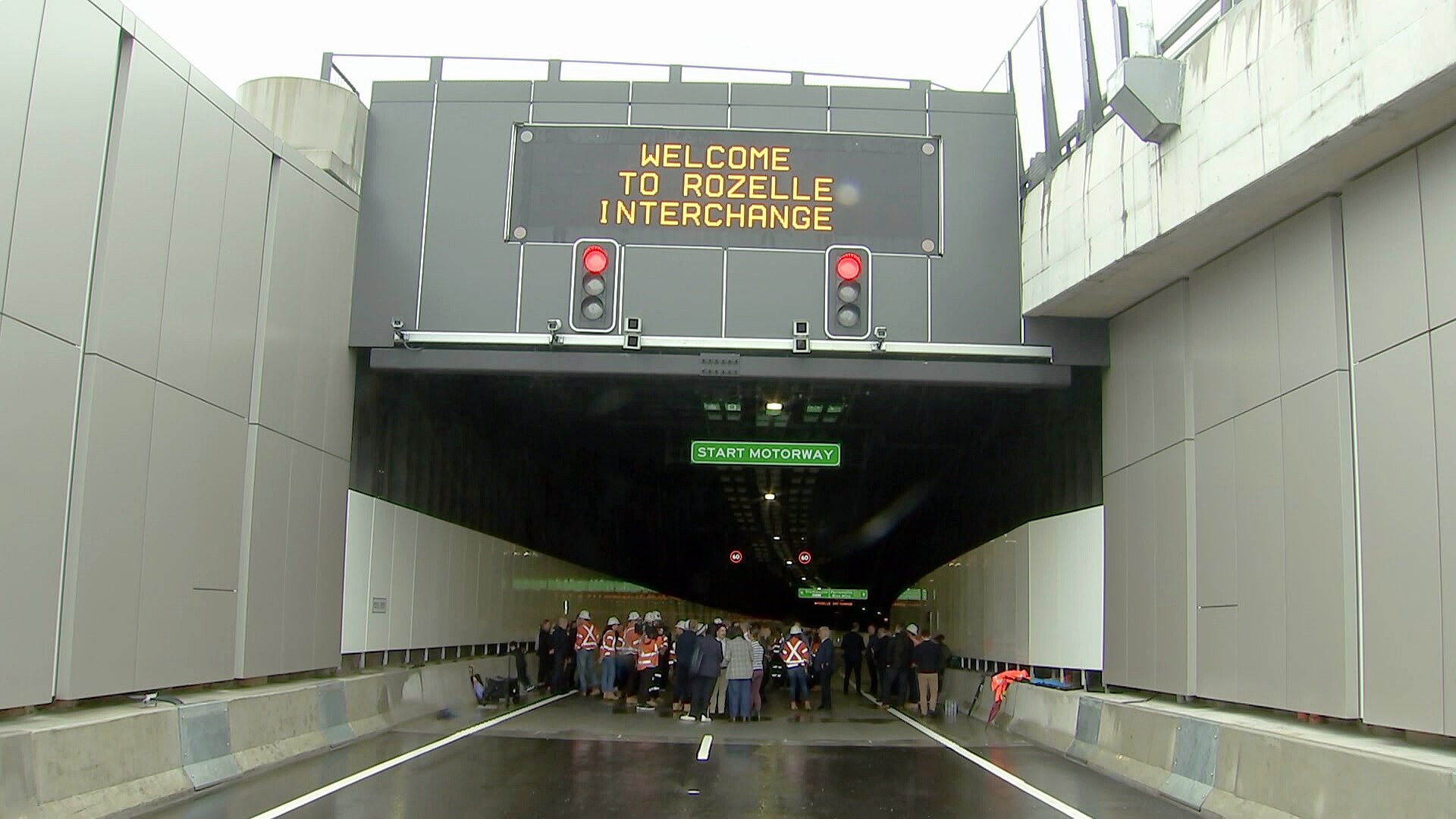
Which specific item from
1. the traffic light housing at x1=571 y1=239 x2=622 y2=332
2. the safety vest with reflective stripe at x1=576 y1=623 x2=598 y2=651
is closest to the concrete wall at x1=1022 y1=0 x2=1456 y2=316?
the traffic light housing at x1=571 y1=239 x2=622 y2=332

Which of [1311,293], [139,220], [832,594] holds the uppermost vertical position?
[139,220]

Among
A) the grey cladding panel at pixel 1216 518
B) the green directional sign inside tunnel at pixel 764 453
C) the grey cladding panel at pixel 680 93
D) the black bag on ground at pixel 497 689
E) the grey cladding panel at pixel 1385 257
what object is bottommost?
the black bag on ground at pixel 497 689

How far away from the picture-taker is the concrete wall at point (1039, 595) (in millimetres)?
18281

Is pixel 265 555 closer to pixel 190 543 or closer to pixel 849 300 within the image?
pixel 190 543

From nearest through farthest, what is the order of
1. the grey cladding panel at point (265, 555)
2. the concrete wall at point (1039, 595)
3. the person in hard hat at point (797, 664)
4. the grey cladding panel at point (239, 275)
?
1. the grey cladding panel at point (239, 275)
2. the grey cladding panel at point (265, 555)
3. the concrete wall at point (1039, 595)
4. the person in hard hat at point (797, 664)

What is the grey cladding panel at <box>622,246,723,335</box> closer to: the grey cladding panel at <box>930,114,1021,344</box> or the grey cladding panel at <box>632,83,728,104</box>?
the grey cladding panel at <box>632,83,728,104</box>

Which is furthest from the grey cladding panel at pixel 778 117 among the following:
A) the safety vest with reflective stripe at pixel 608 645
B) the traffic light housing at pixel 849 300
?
the safety vest with reflective stripe at pixel 608 645

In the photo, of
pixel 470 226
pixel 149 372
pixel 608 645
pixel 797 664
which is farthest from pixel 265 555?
pixel 797 664

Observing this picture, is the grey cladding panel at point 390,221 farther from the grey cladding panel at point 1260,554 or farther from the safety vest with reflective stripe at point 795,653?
the grey cladding panel at point 1260,554

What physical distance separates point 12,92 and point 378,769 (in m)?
7.10

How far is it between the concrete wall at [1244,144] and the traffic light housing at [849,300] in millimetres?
2254

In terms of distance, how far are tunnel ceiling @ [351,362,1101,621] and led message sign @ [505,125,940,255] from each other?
2.16 m

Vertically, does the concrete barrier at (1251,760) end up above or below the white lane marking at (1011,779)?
above

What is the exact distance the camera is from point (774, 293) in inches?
693
